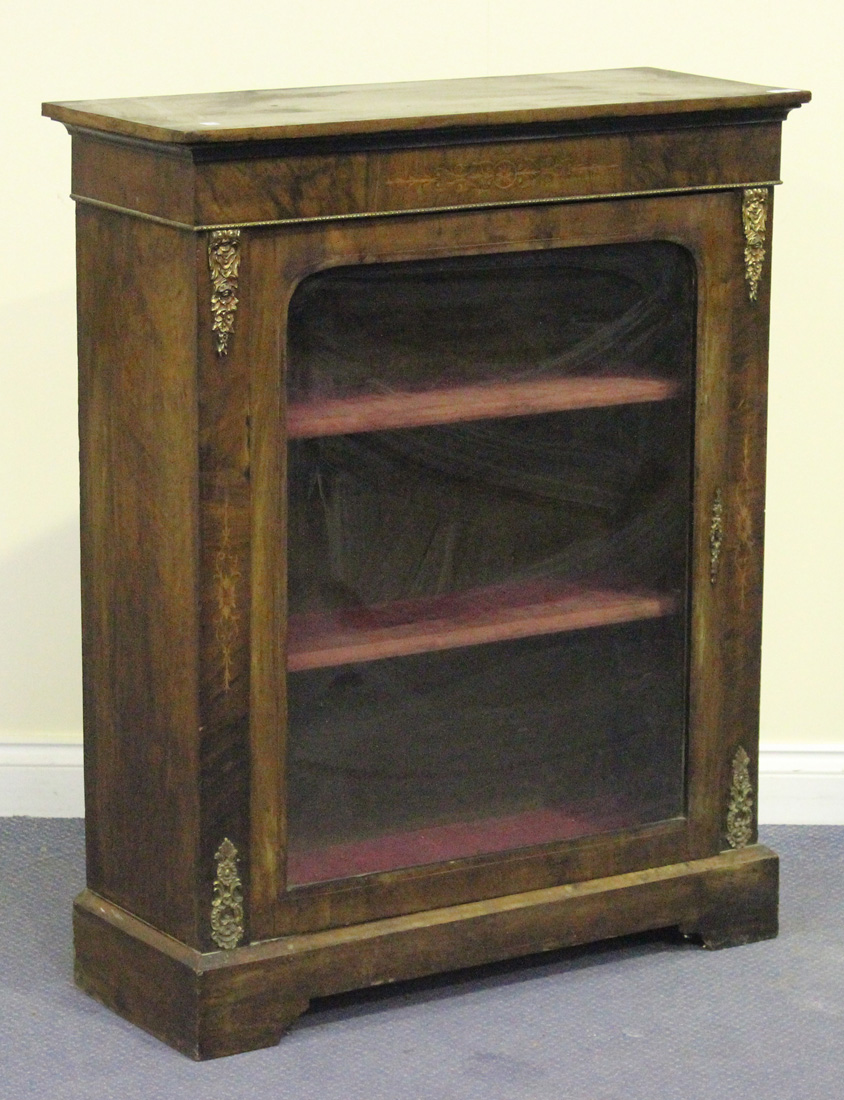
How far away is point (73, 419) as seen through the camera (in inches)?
119

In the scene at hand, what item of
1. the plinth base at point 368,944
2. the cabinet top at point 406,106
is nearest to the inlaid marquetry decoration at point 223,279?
the cabinet top at point 406,106

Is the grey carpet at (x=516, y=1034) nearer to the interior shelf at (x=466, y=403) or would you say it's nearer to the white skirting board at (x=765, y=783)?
the white skirting board at (x=765, y=783)

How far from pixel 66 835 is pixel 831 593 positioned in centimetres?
118

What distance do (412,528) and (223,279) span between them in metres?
0.41

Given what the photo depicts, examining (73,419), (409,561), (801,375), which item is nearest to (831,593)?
(801,375)

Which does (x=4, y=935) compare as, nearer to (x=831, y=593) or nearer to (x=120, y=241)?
(x=120, y=241)

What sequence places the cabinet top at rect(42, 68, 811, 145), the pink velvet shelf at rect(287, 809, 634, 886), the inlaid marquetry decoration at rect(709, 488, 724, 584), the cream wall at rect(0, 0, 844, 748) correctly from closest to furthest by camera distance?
the cabinet top at rect(42, 68, 811, 145)
the pink velvet shelf at rect(287, 809, 634, 886)
the inlaid marquetry decoration at rect(709, 488, 724, 584)
the cream wall at rect(0, 0, 844, 748)

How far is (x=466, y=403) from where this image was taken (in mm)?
2465

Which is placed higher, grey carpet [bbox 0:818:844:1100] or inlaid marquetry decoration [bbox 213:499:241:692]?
inlaid marquetry decoration [bbox 213:499:241:692]

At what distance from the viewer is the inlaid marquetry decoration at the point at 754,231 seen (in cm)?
252

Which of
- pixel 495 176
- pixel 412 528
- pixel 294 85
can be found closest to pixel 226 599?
pixel 412 528

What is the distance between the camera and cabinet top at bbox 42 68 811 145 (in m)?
2.24

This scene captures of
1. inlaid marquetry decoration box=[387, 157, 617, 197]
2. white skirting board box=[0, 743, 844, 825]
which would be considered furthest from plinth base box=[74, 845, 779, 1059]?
inlaid marquetry decoration box=[387, 157, 617, 197]

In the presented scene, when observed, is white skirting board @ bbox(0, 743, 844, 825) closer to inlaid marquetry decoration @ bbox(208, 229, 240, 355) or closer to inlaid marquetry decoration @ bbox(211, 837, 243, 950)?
inlaid marquetry decoration @ bbox(211, 837, 243, 950)
